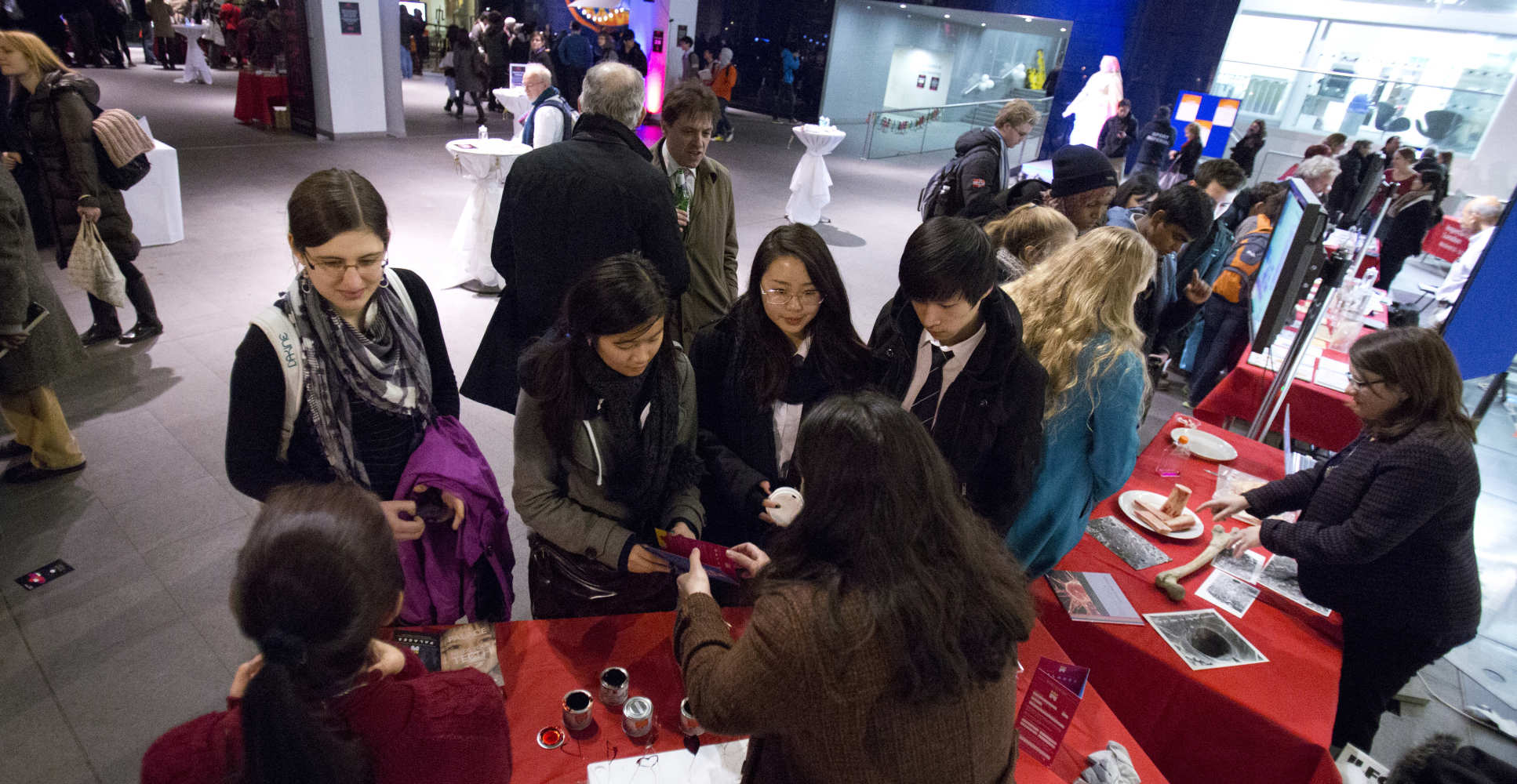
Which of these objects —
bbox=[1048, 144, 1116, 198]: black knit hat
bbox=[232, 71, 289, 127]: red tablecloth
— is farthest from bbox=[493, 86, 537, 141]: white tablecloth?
→ bbox=[1048, 144, 1116, 198]: black knit hat

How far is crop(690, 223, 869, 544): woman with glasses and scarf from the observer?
1.97 meters

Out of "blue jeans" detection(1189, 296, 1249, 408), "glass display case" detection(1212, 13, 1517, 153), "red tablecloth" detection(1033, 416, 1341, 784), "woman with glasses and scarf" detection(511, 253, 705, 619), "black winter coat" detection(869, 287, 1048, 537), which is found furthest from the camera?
"glass display case" detection(1212, 13, 1517, 153)

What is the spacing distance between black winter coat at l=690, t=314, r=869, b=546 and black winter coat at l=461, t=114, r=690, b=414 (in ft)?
2.11

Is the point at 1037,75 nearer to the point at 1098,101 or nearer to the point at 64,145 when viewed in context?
the point at 1098,101

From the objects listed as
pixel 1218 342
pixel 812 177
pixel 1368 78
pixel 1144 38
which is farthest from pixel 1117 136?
pixel 1218 342

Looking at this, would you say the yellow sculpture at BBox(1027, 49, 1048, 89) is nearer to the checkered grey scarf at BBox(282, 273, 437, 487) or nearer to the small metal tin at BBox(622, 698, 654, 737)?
the checkered grey scarf at BBox(282, 273, 437, 487)

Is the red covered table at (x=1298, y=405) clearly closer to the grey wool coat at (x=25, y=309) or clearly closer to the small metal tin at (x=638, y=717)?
the small metal tin at (x=638, y=717)

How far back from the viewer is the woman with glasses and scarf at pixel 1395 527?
1861 mm

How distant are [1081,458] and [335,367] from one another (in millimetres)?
1911

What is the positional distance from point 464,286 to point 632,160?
11.2 ft

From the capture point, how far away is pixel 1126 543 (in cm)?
238

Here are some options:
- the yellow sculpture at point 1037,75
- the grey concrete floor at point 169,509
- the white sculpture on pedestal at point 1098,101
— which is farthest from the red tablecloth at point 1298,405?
the yellow sculpture at point 1037,75

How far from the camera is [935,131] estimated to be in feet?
48.4

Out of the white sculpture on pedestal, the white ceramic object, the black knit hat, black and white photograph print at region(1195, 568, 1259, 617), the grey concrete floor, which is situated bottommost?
the grey concrete floor
